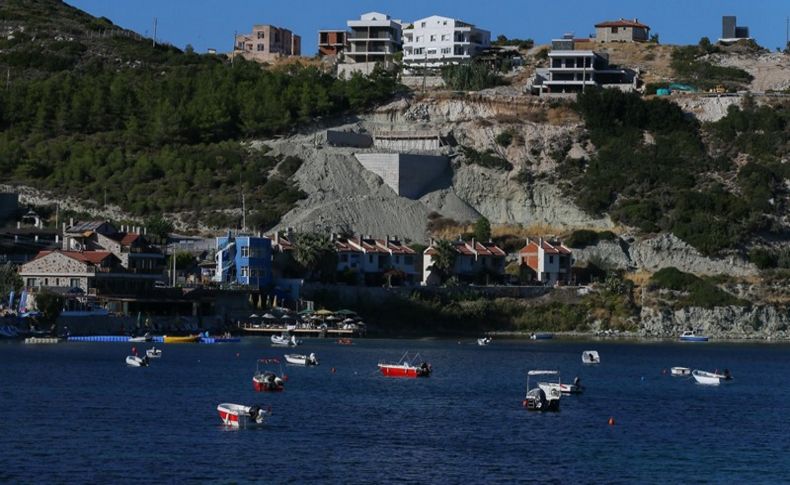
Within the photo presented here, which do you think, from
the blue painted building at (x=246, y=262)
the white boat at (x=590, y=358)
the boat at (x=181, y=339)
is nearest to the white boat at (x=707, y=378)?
the white boat at (x=590, y=358)

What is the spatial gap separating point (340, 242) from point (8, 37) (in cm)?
7714

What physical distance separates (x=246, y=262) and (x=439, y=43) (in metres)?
60.5

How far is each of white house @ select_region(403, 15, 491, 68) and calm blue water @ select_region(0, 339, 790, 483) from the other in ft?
262

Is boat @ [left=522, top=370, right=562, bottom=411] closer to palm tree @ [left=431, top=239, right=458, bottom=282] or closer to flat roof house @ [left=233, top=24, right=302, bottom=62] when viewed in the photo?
palm tree @ [left=431, top=239, right=458, bottom=282]

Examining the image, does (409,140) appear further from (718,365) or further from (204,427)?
(204,427)

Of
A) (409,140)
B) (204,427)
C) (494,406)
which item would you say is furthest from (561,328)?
(204,427)

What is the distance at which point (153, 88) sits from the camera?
514 ft

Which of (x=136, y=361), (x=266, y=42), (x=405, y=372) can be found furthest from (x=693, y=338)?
(x=266, y=42)

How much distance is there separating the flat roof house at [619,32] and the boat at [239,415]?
121 meters

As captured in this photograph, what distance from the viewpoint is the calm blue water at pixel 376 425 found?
1891 inches

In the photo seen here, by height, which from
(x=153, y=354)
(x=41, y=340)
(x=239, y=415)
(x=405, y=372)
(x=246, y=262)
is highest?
(x=246, y=262)

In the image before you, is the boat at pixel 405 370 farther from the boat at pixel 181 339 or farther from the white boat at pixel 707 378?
the boat at pixel 181 339

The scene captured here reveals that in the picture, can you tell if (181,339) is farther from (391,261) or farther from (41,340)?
(391,261)

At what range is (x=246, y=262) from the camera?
370 feet
